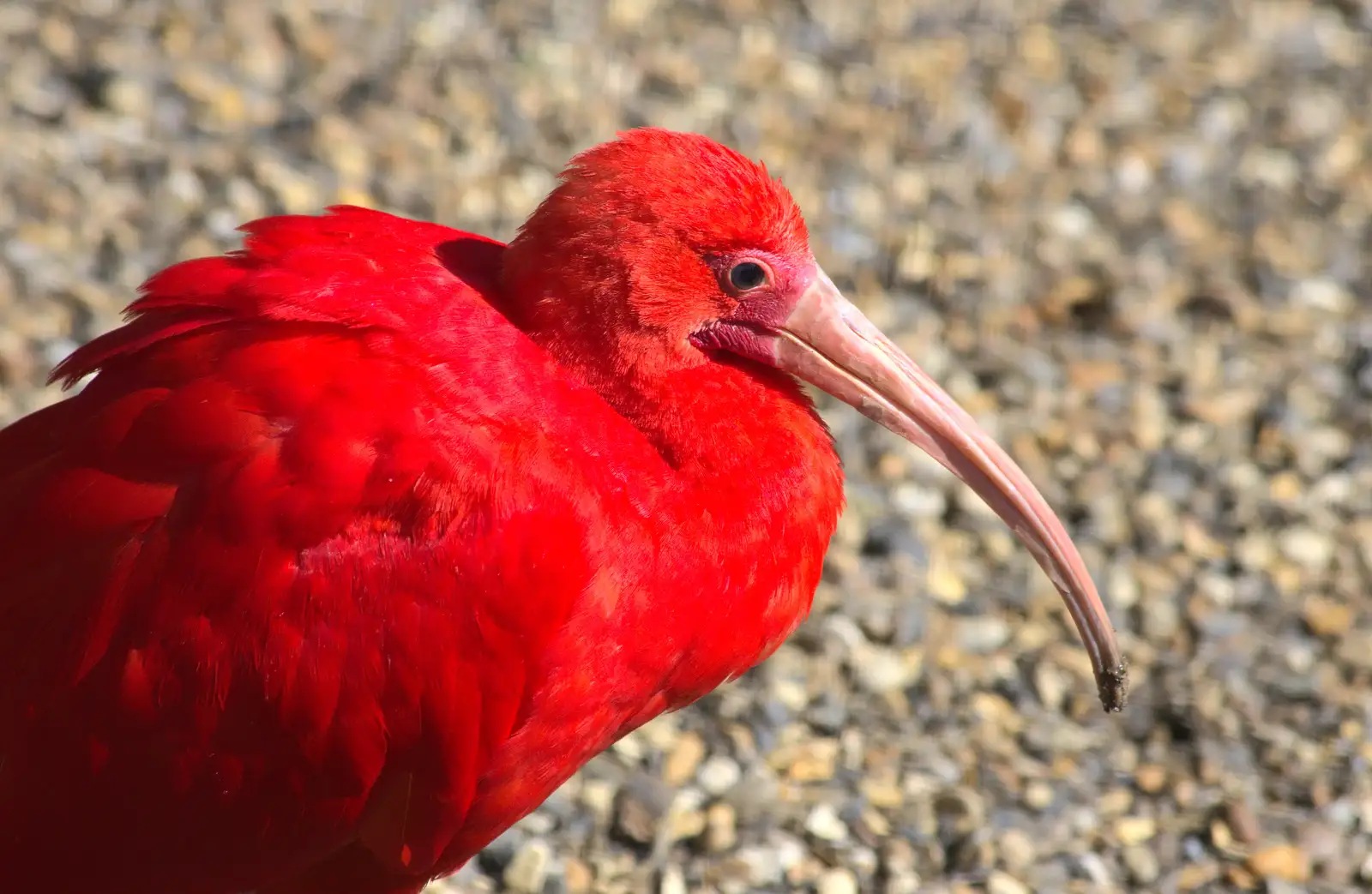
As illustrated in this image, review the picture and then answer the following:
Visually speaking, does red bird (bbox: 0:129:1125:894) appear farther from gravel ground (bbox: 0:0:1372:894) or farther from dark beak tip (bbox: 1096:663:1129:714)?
gravel ground (bbox: 0:0:1372:894)

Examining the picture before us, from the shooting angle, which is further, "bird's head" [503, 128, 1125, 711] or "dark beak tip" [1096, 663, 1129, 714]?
"dark beak tip" [1096, 663, 1129, 714]

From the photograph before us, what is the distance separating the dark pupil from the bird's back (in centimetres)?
34

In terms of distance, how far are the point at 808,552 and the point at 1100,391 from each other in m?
2.36

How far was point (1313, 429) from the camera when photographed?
5125 mm

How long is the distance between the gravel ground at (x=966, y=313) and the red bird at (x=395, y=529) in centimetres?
92

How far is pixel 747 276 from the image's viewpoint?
310cm

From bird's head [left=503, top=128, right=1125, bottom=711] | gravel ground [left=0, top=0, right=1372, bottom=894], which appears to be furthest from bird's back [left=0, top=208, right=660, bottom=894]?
gravel ground [left=0, top=0, right=1372, bottom=894]

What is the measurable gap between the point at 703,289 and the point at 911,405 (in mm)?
468

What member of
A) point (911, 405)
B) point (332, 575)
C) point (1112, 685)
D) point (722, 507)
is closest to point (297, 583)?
point (332, 575)

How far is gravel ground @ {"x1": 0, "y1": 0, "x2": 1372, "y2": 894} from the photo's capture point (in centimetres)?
394

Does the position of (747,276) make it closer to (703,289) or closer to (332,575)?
(703,289)

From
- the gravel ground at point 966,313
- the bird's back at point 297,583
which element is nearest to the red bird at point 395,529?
the bird's back at point 297,583

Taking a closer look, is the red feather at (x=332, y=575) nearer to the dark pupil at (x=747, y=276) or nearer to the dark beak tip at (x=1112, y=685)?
the dark pupil at (x=747, y=276)

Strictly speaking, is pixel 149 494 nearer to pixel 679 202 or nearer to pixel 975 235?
pixel 679 202
